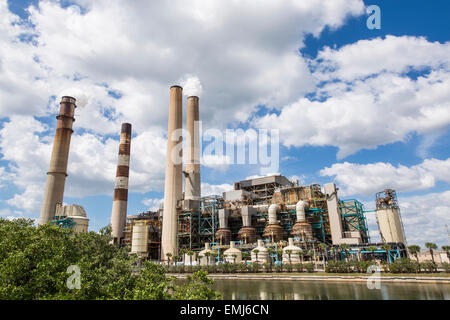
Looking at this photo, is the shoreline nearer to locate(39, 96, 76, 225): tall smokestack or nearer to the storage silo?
the storage silo

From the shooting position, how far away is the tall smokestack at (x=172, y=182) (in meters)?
87.1

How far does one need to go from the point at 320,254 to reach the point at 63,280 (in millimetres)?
59182

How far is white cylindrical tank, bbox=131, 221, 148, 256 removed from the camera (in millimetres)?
87875

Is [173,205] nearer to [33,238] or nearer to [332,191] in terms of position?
[332,191]

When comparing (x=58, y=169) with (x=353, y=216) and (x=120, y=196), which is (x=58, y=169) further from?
(x=353, y=216)

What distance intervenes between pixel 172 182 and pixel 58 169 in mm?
32609

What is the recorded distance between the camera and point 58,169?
81.8m

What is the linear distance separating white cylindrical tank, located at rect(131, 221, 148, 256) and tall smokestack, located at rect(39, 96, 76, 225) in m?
23.5

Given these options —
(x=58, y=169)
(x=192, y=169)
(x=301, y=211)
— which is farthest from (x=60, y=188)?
(x=301, y=211)

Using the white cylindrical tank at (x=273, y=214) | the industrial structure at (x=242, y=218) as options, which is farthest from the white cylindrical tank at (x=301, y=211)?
the white cylindrical tank at (x=273, y=214)

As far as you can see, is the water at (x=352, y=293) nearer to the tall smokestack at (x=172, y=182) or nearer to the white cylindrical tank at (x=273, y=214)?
the white cylindrical tank at (x=273, y=214)

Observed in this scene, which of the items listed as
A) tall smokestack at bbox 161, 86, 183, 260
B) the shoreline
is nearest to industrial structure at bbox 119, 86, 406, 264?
tall smokestack at bbox 161, 86, 183, 260

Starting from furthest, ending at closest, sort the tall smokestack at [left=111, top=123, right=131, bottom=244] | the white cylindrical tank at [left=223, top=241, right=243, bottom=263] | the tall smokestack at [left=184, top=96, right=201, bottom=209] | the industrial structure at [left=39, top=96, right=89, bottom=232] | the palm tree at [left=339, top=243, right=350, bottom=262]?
the tall smokestack at [left=111, top=123, right=131, bottom=244] → the tall smokestack at [left=184, top=96, right=201, bottom=209] → the industrial structure at [left=39, top=96, right=89, bottom=232] → the white cylindrical tank at [left=223, top=241, right=243, bottom=263] → the palm tree at [left=339, top=243, right=350, bottom=262]
